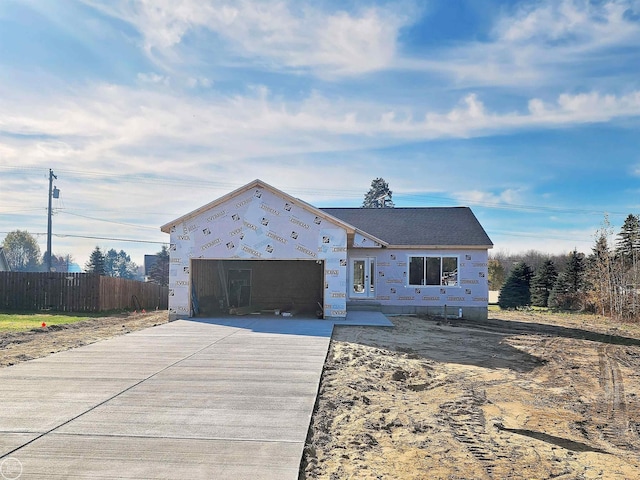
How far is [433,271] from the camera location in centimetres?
1950

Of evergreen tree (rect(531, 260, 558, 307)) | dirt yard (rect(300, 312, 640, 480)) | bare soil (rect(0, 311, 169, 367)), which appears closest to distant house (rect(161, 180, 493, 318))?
bare soil (rect(0, 311, 169, 367))

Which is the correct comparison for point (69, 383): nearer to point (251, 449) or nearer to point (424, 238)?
point (251, 449)

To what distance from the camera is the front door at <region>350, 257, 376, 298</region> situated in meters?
19.5

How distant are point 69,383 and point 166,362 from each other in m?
1.81

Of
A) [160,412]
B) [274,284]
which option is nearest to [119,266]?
[274,284]

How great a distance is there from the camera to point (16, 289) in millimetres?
20375

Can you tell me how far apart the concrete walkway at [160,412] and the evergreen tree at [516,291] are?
21406mm

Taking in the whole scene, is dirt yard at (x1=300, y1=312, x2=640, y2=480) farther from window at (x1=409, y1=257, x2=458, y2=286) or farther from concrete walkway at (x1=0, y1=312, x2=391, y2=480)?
window at (x1=409, y1=257, x2=458, y2=286)

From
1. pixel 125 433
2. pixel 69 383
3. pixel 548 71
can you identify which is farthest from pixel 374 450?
pixel 548 71

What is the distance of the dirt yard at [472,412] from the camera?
173 inches

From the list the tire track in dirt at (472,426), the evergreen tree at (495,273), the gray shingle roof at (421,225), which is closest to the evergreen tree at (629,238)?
the gray shingle roof at (421,225)

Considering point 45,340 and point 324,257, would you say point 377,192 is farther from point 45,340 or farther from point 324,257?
point 45,340

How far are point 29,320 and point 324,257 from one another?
33.5 feet

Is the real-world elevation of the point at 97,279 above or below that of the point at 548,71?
below
